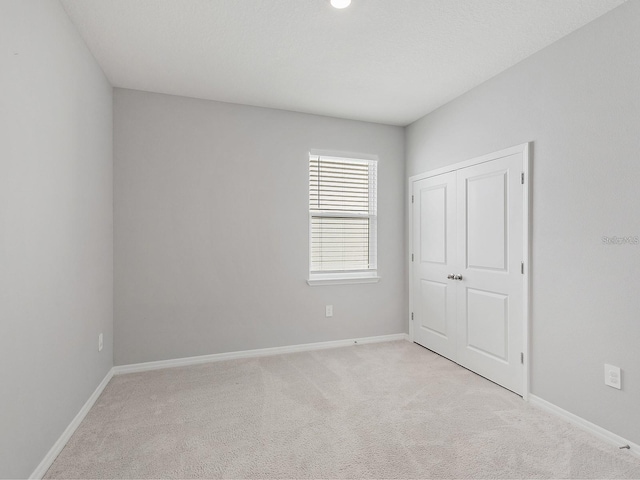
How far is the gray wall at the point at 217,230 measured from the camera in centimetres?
319

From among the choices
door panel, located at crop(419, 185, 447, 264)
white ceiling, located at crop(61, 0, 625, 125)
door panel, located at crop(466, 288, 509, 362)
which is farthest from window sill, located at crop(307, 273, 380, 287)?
white ceiling, located at crop(61, 0, 625, 125)

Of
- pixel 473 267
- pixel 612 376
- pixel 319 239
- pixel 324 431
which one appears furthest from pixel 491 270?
pixel 324 431

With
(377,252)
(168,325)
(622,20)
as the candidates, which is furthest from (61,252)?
(622,20)

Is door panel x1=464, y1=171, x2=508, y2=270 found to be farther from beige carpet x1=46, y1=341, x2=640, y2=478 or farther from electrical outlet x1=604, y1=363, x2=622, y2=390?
beige carpet x1=46, y1=341, x2=640, y2=478

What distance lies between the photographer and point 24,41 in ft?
5.29

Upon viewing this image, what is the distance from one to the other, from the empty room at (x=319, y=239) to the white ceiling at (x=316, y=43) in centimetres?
2

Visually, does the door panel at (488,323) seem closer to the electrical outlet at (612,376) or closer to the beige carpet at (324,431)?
the beige carpet at (324,431)

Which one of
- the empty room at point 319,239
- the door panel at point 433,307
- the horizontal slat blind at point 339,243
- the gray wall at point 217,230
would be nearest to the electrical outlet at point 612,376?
the empty room at point 319,239

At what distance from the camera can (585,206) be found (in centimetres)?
222

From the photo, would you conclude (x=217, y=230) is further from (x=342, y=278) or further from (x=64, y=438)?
(x=64, y=438)

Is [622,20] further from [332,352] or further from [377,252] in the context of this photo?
[332,352]

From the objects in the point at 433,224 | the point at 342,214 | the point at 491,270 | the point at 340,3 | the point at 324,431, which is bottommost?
the point at 324,431

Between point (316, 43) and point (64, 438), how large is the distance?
120 inches

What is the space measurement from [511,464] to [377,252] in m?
2.53
